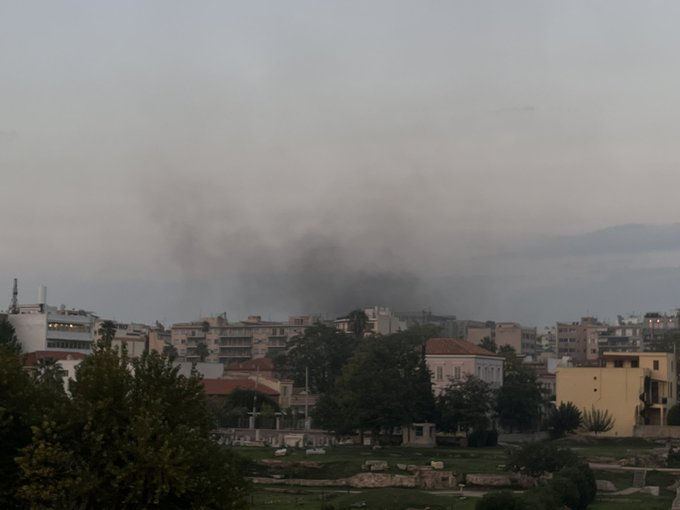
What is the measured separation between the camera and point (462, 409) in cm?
9256

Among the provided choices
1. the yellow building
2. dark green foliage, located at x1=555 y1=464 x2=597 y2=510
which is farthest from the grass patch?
the yellow building

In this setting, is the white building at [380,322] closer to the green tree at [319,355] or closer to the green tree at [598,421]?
the green tree at [319,355]

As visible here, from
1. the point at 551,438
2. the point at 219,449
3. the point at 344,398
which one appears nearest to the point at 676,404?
the point at 551,438

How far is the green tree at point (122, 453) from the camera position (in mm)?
33719

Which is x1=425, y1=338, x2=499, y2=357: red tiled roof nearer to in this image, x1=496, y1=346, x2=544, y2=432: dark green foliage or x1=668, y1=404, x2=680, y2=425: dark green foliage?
x1=496, y1=346, x2=544, y2=432: dark green foliage

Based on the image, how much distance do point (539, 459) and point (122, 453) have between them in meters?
36.8

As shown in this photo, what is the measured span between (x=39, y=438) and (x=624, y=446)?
202 feet

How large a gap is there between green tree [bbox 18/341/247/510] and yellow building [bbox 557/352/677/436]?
66.7m

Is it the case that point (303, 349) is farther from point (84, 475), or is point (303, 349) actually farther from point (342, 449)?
point (84, 475)

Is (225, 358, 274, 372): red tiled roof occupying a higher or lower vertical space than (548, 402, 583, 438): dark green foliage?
higher

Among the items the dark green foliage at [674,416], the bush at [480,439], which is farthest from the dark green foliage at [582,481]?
the dark green foliage at [674,416]

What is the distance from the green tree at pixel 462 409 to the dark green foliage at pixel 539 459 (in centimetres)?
2469

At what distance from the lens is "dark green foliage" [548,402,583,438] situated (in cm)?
9719

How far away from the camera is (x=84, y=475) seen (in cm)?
3388
